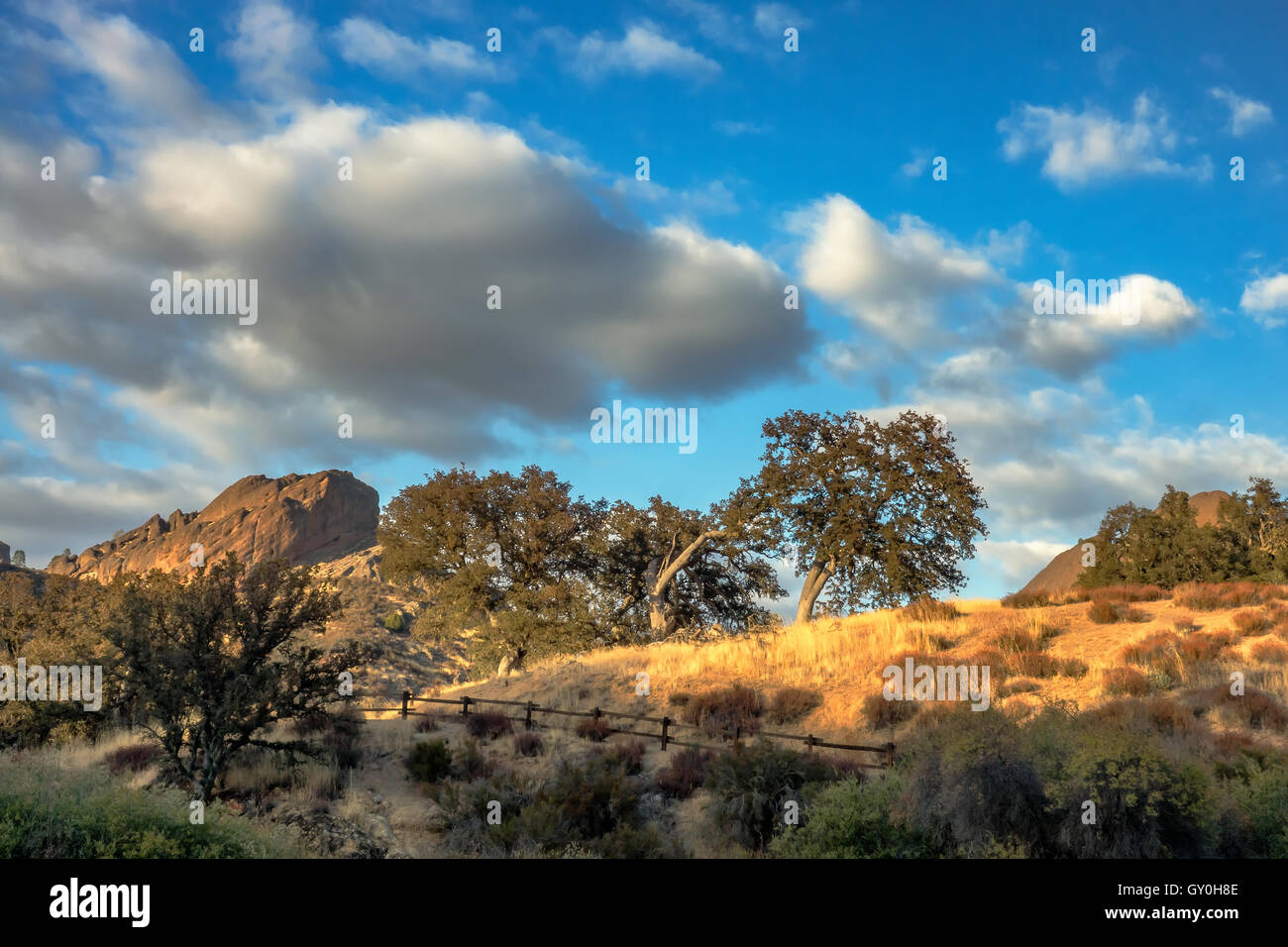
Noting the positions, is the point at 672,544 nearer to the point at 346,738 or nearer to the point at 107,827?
the point at 346,738

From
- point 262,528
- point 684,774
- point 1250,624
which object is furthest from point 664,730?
point 262,528

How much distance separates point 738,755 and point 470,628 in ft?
90.5

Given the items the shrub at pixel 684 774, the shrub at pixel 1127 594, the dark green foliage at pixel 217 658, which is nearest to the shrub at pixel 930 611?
the shrub at pixel 1127 594

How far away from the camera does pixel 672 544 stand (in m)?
40.6

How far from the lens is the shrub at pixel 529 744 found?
75.4 feet

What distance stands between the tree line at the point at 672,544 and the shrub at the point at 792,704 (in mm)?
10859

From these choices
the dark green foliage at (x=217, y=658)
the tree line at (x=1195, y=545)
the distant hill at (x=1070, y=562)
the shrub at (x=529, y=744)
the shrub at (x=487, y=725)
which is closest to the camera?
the dark green foliage at (x=217, y=658)

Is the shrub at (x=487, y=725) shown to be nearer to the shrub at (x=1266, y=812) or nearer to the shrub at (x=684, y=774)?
the shrub at (x=684, y=774)

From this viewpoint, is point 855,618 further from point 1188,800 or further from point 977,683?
point 1188,800

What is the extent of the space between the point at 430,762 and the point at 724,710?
8.34 m

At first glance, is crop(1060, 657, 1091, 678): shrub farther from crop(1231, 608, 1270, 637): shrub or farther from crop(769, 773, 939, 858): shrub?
crop(769, 773, 939, 858): shrub
